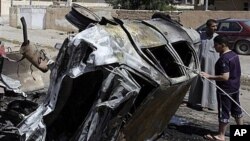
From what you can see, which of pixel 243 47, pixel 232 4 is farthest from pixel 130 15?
pixel 232 4

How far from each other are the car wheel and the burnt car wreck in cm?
1662

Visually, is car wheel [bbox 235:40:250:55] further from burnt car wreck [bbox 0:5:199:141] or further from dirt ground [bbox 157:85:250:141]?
burnt car wreck [bbox 0:5:199:141]

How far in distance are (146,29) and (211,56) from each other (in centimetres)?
384

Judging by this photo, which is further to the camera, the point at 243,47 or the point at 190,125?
the point at 243,47

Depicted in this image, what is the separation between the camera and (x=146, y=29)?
212 inches

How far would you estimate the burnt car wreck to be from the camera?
14.9 ft

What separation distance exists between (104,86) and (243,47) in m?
17.9

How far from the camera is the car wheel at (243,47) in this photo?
21.3 metres

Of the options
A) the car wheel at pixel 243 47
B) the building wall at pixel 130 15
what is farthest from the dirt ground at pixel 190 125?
the building wall at pixel 130 15

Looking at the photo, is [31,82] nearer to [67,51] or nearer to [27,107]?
[27,107]

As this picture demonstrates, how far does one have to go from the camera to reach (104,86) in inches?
179

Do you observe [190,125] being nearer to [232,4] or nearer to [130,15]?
[130,15]

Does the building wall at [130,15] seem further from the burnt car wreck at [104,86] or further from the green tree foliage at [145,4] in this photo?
the burnt car wreck at [104,86]

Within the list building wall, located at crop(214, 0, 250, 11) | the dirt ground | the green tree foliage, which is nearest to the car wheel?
the dirt ground
